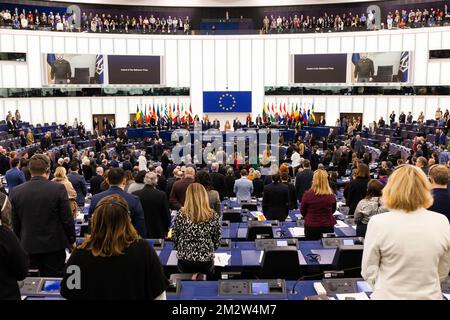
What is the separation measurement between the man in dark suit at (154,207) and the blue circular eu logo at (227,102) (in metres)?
26.5

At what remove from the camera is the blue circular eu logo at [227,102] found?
107 feet

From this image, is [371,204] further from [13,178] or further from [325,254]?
[13,178]

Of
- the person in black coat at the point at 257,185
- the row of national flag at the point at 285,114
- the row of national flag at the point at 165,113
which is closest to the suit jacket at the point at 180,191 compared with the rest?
the person in black coat at the point at 257,185

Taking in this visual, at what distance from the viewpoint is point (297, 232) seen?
6.99 metres

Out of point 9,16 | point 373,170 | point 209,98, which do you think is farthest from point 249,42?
point 373,170

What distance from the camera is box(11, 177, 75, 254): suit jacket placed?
4.58 metres

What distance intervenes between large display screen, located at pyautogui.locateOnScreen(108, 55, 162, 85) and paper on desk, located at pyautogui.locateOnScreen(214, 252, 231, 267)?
26.5m

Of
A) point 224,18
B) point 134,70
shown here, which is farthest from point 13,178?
point 224,18

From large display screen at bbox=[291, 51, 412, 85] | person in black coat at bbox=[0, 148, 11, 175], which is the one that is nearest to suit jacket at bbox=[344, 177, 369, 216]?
person in black coat at bbox=[0, 148, 11, 175]

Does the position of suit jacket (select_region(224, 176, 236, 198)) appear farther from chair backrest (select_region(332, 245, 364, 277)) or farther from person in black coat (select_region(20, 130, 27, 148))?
person in black coat (select_region(20, 130, 27, 148))

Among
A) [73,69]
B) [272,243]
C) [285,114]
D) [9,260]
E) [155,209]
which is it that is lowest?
[272,243]

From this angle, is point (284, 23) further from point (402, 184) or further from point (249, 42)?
point (402, 184)

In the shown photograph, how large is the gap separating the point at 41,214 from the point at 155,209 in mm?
1873
